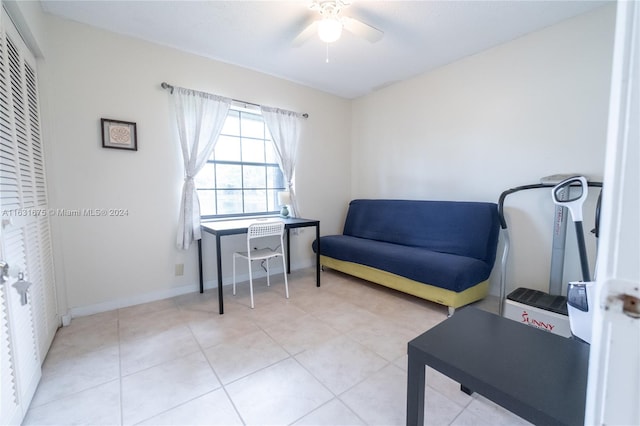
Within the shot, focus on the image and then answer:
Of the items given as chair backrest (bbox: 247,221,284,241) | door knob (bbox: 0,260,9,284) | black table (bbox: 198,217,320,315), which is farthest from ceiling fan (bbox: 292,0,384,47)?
door knob (bbox: 0,260,9,284)

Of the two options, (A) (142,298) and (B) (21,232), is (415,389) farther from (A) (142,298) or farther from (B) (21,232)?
(A) (142,298)

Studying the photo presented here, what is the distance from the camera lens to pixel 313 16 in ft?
7.28

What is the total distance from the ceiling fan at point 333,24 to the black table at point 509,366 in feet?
6.46

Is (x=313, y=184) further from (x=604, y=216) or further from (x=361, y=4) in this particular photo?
(x=604, y=216)

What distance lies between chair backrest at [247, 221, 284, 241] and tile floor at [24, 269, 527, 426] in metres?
0.67

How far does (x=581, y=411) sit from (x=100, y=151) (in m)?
3.30

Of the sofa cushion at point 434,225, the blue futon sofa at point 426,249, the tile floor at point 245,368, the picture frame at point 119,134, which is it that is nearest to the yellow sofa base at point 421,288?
the blue futon sofa at point 426,249

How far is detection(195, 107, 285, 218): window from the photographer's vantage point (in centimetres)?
314

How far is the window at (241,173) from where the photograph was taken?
314 cm

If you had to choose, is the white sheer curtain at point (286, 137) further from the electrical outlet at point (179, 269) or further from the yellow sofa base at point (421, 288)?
the electrical outlet at point (179, 269)

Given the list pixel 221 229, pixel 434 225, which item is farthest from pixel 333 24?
pixel 434 225

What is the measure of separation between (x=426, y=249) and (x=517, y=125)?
1460 mm

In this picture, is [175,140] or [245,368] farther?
[175,140]

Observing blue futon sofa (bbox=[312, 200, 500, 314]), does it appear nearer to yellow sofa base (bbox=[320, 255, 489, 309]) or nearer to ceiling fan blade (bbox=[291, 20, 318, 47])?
yellow sofa base (bbox=[320, 255, 489, 309])
